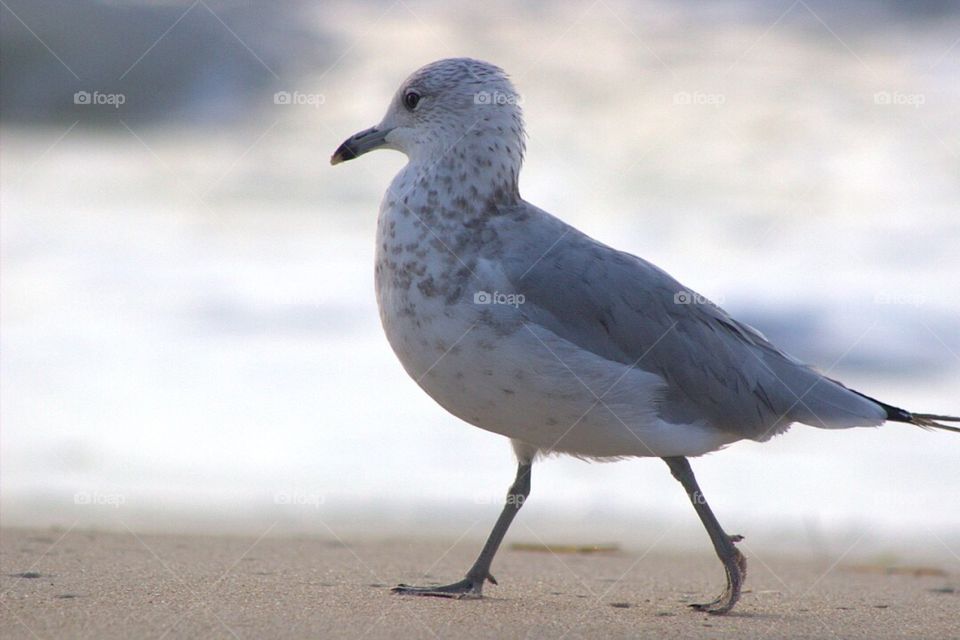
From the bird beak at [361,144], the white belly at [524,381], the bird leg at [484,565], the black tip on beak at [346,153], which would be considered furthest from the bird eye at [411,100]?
the bird leg at [484,565]

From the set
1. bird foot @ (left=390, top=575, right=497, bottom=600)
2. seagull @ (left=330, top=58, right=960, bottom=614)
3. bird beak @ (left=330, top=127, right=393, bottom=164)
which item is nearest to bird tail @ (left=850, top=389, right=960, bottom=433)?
seagull @ (left=330, top=58, right=960, bottom=614)

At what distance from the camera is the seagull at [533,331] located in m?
4.46

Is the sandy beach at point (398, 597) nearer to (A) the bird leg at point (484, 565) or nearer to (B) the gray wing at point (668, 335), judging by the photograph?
(A) the bird leg at point (484, 565)

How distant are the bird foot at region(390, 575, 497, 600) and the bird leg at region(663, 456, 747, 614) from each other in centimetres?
92

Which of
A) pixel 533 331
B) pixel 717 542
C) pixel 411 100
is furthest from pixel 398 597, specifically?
pixel 411 100

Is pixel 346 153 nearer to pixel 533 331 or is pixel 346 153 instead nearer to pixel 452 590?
pixel 533 331

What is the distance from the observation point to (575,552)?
6559mm

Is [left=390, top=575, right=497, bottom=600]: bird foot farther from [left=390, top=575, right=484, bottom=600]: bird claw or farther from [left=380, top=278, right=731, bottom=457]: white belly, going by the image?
[left=380, top=278, right=731, bottom=457]: white belly

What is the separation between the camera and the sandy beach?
4.01m

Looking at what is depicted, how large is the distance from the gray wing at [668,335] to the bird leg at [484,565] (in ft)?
2.45

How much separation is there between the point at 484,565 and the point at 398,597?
0.43 meters

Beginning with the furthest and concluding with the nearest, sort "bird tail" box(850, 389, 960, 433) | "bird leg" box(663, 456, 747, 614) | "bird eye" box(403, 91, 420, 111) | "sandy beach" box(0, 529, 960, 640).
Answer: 1. "bird eye" box(403, 91, 420, 111)
2. "bird tail" box(850, 389, 960, 433)
3. "bird leg" box(663, 456, 747, 614)
4. "sandy beach" box(0, 529, 960, 640)

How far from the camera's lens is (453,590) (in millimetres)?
4852

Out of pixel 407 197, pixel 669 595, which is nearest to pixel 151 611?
pixel 407 197
